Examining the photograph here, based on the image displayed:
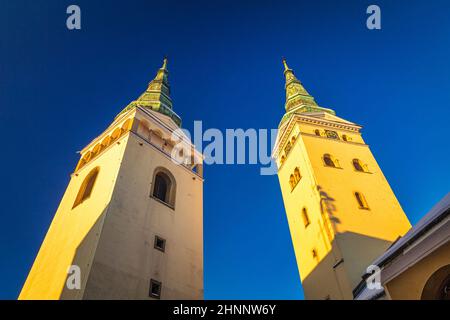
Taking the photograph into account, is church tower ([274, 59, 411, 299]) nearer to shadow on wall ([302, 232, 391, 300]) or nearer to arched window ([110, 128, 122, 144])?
shadow on wall ([302, 232, 391, 300])

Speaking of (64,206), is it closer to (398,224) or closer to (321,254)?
(321,254)

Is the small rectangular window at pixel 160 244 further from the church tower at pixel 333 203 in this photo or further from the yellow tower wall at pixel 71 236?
the church tower at pixel 333 203

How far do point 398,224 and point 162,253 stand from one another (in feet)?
41.3

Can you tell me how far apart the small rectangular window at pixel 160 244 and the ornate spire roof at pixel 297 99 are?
58.2 feet

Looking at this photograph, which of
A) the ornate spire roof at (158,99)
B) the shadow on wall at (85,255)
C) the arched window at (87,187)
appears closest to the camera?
the shadow on wall at (85,255)

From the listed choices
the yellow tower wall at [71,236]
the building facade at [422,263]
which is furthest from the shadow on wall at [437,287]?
the yellow tower wall at [71,236]

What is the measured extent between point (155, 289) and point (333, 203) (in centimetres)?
1037

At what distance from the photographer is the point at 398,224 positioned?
694 inches

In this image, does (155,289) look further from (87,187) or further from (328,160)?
→ (328,160)

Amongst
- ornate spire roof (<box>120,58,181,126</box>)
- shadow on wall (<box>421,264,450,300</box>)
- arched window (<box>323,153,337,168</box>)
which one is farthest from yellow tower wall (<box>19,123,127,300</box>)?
arched window (<box>323,153,337,168</box>)

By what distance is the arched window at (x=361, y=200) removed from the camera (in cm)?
1822

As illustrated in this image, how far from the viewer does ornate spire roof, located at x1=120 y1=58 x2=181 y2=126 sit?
25934mm

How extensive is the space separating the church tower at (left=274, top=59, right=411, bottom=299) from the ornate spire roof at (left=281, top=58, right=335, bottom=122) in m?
2.21
